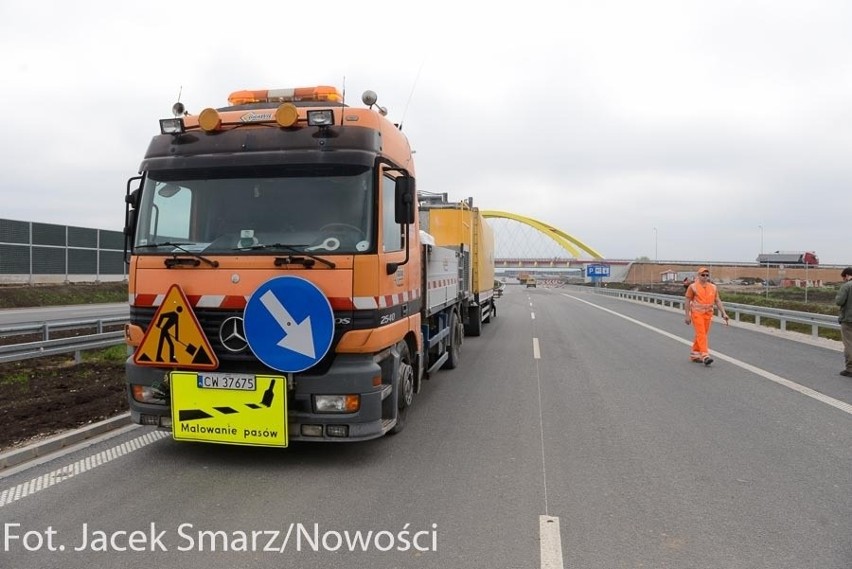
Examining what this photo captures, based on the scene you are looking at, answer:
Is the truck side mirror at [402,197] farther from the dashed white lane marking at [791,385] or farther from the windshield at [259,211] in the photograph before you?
the dashed white lane marking at [791,385]

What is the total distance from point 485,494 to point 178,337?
2828 mm

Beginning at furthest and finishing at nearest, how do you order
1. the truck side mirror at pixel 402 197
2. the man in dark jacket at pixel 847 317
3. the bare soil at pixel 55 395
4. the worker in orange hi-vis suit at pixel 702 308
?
1. the worker in orange hi-vis suit at pixel 702 308
2. the man in dark jacket at pixel 847 317
3. the bare soil at pixel 55 395
4. the truck side mirror at pixel 402 197

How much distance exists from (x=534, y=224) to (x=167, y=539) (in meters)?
104

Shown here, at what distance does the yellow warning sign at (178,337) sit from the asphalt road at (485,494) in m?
0.94

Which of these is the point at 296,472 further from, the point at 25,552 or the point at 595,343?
the point at 595,343

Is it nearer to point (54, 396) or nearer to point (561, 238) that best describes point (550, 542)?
point (54, 396)

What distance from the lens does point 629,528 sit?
12.3 ft

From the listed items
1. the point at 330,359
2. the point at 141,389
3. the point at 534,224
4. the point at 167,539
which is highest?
the point at 534,224

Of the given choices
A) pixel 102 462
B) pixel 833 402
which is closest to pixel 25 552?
pixel 102 462

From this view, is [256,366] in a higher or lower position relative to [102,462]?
higher

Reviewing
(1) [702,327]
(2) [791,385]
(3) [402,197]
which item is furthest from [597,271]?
(3) [402,197]

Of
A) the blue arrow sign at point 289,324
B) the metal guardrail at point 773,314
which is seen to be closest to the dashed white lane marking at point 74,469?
the blue arrow sign at point 289,324

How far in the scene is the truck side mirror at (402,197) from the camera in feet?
16.6

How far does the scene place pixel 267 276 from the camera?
4.64 metres
